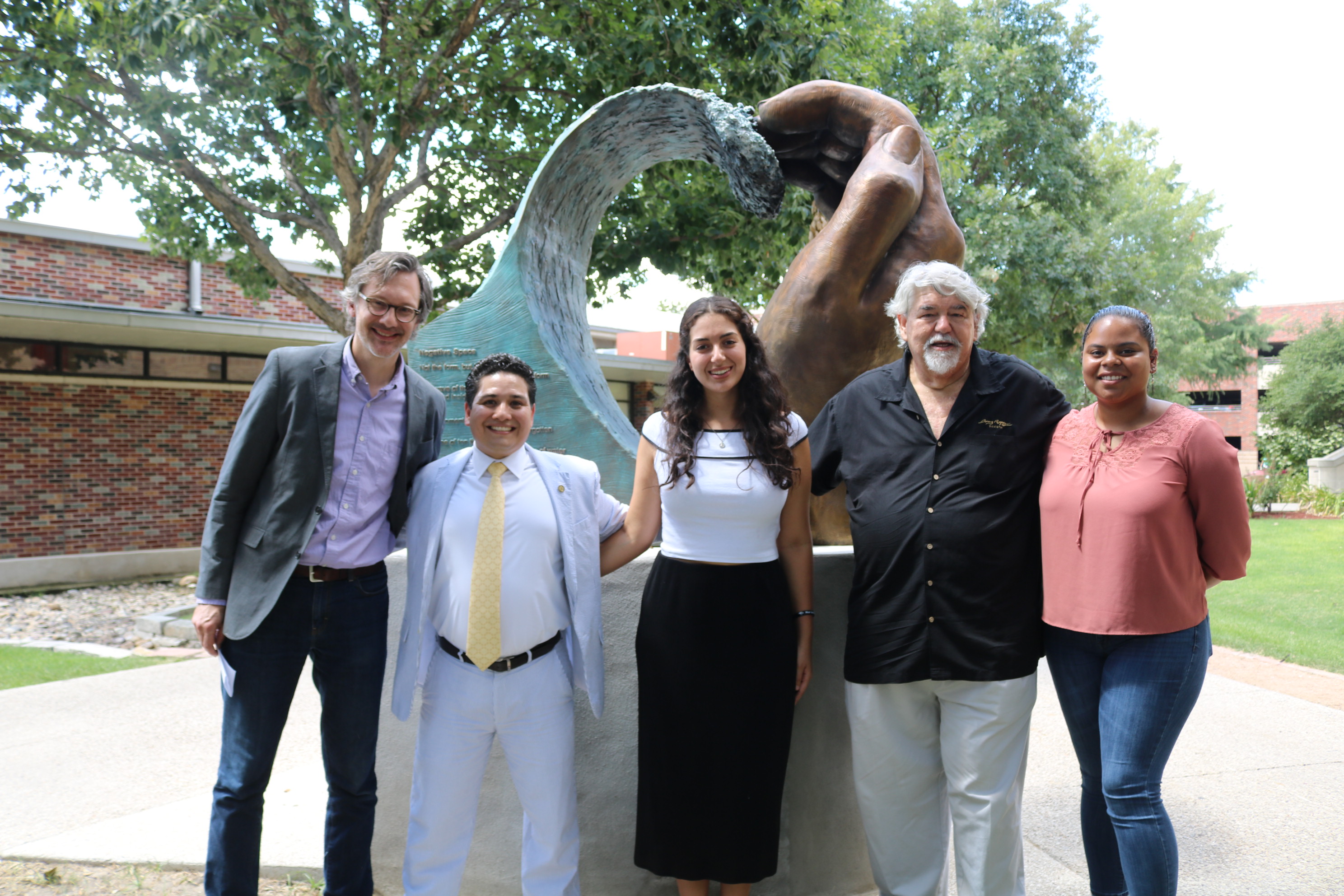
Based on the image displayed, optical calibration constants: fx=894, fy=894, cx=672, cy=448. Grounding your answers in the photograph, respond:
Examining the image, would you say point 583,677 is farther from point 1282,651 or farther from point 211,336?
point 211,336

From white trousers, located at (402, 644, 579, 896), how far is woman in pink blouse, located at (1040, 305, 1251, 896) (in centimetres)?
132

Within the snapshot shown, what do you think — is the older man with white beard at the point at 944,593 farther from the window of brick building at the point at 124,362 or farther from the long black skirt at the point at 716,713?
the window of brick building at the point at 124,362

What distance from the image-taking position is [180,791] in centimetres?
418

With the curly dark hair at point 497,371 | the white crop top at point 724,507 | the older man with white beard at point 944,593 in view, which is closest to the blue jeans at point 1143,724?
the older man with white beard at point 944,593

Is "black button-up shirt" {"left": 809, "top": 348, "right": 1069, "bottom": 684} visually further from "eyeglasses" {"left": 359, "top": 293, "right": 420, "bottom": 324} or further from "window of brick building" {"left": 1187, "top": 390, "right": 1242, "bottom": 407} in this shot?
"window of brick building" {"left": 1187, "top": 390, "right": 1242, "bottom": 407}

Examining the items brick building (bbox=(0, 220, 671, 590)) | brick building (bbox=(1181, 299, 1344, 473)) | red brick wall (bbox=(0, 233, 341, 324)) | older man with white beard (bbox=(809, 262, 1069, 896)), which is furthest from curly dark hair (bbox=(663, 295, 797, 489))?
brick building (bbox=(1181, 299, 1344, 473))

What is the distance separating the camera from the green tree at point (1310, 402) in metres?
24.6

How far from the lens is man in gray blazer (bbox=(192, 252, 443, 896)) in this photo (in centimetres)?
239

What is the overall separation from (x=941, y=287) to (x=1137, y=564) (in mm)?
835

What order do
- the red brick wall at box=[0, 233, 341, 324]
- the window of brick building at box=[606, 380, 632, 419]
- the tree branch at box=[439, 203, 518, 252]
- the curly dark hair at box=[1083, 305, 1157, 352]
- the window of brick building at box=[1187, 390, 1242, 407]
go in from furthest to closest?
1. the window of brick building at box=[1187, 390, 1242, 407]
2. the window of brick building at box=[606, 380, 632, 419]
3. the red brick wall at box=[0, 233, 341, 324]
4. the tree branch at box=[439, 203, 518, 252]
5. the curly dark hair at box=[1083, 305, 1157, 352]

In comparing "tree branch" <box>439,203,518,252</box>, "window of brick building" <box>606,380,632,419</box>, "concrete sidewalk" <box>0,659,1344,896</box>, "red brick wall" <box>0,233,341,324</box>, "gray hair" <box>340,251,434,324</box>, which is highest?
"tree branch" <box>439,203,518,252</box>

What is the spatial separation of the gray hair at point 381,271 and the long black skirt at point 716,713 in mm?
1066

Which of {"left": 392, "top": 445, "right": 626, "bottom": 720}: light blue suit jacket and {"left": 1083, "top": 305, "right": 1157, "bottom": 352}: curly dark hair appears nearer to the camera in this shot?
{"left": 1083, "top": 305, "right": 1157, "bottom": 352}: curly dark hair

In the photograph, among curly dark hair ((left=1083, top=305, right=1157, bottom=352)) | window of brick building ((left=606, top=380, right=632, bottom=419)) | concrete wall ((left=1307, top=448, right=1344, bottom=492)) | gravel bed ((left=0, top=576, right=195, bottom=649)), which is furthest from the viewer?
concrete wall ((left=1307, top=448, right=1344, bottom=492))
